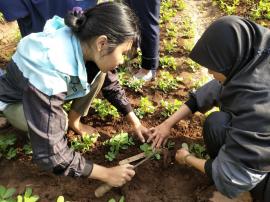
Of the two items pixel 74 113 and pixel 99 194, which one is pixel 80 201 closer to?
pixel 99 194

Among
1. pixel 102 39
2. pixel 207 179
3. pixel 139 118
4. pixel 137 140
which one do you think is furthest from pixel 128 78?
pixel 102 39

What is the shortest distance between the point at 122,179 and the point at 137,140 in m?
0.61

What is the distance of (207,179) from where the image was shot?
8.68ft

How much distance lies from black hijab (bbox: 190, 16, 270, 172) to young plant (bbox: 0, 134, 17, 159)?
1.47 metres

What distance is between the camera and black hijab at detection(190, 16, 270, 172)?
2.03 m

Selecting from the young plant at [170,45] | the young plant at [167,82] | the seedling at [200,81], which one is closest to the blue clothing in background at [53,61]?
the young plant at [167,82]

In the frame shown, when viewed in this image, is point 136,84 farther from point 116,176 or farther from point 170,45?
point 116,176

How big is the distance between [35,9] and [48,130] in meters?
1.25

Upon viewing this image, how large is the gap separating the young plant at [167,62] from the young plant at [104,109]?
2.72 ft

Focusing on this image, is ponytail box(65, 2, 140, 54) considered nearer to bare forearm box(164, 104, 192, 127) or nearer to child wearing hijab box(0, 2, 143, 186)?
child wearing hijab box(0, 2, 143, 186)

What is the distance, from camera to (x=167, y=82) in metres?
3.44

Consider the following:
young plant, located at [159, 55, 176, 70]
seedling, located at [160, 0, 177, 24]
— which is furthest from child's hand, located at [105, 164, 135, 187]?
seedling, located at [160, 0, 177, 24]

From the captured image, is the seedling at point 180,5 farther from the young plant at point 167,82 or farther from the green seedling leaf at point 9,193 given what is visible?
the green seedling leaf at point 9,193

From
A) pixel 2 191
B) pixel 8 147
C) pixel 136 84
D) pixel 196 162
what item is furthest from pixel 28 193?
pixel 136 84
